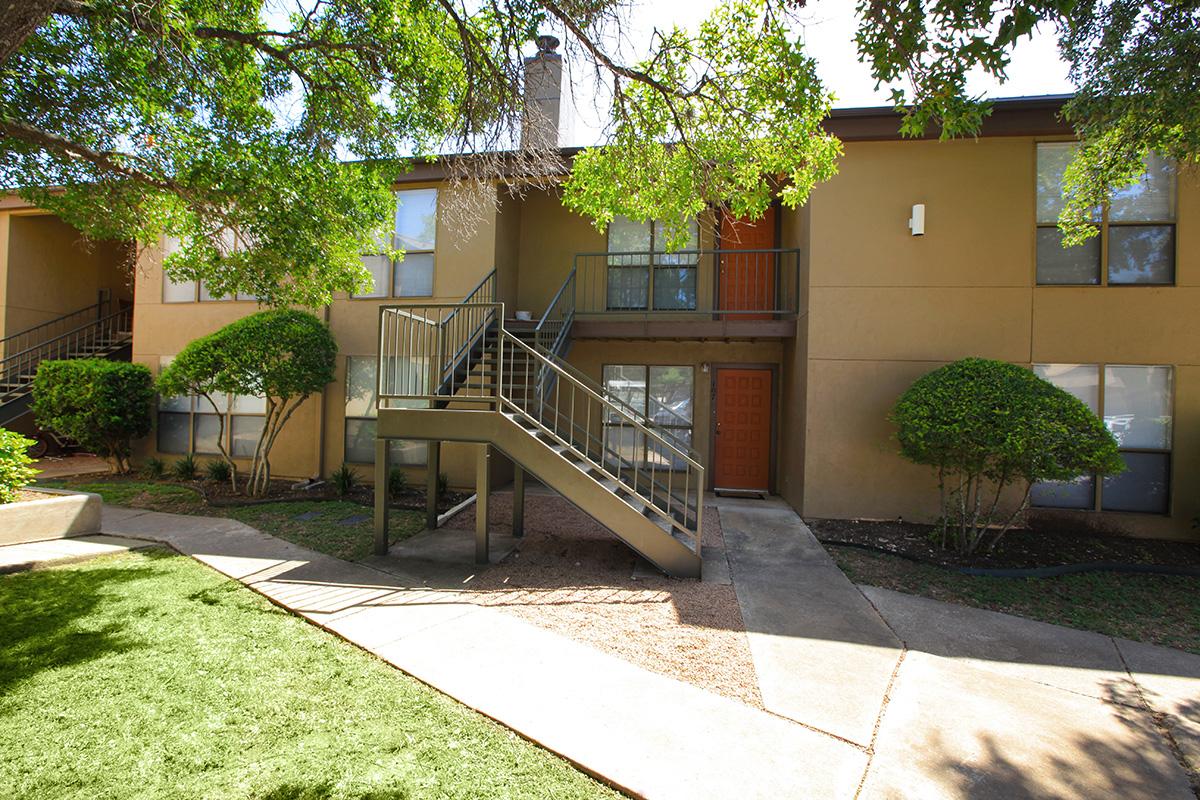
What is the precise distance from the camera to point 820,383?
7645mm

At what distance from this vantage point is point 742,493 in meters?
9.30

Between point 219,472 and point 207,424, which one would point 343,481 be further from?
point 207,424

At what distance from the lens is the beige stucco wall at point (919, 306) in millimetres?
7141

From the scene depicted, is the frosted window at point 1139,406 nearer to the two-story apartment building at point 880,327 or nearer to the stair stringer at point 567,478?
the two-story apartment building at point 880,327

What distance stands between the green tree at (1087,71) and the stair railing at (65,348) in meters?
14.8

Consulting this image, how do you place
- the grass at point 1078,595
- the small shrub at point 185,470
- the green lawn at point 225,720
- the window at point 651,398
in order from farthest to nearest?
the window at point 651,398 → the small shrub at point 185,470 → the grass at point 1078,595 → the green lawn at point 225,720

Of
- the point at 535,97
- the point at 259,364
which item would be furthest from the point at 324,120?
the point at 259,364

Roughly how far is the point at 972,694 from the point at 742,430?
6.54 meters

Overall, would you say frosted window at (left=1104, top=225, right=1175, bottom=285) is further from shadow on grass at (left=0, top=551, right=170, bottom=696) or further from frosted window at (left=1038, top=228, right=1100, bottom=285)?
shadow on grass at (left=0, top=551, right=170, bottom=696)

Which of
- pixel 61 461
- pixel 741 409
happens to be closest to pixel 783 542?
pixel 741 409

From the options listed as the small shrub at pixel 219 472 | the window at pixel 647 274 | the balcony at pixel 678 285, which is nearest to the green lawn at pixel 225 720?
the small shrub at pixel 219 472

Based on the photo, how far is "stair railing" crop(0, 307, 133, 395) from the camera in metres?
10.9

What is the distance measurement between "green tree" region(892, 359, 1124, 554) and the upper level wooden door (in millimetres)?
3412

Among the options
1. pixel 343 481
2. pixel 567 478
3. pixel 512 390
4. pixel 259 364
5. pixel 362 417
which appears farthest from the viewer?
pixel 362 417
